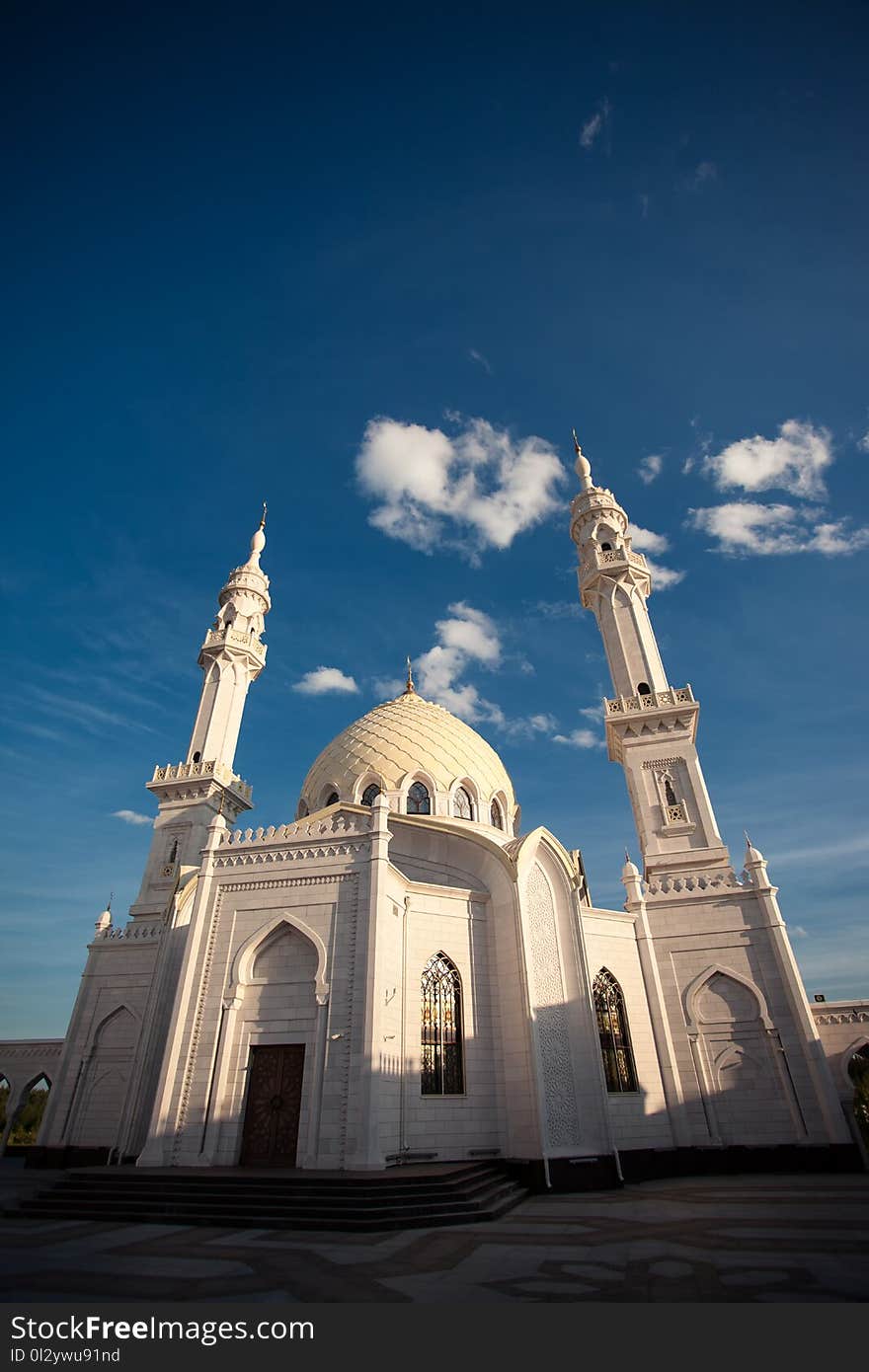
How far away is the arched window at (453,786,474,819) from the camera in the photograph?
74.2 feet

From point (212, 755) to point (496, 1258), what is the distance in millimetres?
21750

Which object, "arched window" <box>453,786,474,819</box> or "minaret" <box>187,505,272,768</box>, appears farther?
"minaret" <box>187,505,272,768</box>

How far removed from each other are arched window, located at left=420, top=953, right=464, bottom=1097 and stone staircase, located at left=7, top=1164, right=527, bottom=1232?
275 cm

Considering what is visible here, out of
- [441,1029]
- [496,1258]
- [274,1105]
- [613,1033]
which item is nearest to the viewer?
[496,1258]

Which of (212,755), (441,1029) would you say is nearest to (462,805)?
(441,1029)

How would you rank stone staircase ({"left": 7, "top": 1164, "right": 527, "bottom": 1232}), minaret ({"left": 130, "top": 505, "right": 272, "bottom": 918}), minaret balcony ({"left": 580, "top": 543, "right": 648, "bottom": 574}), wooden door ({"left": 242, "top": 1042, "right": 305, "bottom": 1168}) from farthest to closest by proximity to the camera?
minaret balcony ({"left": 580, "top": 543, "right": 648, "bottom": 574}) → minaret ({"left": 130, "top": 505, "right": 272, "bottom": 918}) → wooden door ({"left": 242, "top": 1042, "right": 305, "bottom": 1168}) → stone staircase ({"left": 7, "top": 1164, "right": 527, "bottom": 1232})

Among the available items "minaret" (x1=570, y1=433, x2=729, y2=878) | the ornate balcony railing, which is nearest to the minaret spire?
"minaret" (x1=570, y1=433, x2=729, y2=878)

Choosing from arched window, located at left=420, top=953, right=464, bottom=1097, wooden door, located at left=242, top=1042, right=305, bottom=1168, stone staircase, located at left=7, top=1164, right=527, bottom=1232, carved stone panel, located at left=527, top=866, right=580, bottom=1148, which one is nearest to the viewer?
stone staircase, located at left=7, top=1164, right=527, bottom=1232

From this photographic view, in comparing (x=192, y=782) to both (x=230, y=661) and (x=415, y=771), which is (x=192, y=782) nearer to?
(x=230, y=661)

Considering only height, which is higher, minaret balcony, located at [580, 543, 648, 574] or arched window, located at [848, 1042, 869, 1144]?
minaret balcony, located at [580, 543, 648, 574]

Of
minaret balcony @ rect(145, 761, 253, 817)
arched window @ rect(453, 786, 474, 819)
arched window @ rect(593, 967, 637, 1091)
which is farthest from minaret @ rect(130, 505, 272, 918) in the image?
arched window @ rect(593, 967, 637, 1091)

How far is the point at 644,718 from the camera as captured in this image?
2262 centimetres

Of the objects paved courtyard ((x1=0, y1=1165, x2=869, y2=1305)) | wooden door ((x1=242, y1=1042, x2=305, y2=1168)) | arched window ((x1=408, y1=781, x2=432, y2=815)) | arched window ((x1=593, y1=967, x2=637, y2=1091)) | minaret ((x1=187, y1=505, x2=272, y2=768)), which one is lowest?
paved courtyard ((x1=0, y1=1165, x2=869, y2=1305))

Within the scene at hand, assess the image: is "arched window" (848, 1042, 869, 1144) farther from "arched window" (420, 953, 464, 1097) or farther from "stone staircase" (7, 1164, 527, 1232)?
"stone staircase" (7, 1164, 527, 1232)
